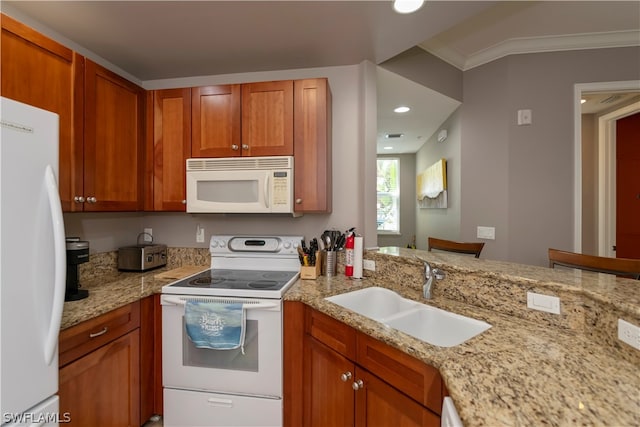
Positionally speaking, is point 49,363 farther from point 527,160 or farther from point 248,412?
point 527,160

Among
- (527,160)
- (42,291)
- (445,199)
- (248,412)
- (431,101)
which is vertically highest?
(431,101)

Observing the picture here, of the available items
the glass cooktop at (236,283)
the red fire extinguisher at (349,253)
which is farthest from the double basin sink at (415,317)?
the glass cooktop at (236,283)

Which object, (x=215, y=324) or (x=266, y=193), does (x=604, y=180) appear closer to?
(x=266, y=193)

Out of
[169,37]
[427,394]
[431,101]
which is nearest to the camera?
[427,394]

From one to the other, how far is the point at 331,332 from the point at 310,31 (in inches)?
67.2

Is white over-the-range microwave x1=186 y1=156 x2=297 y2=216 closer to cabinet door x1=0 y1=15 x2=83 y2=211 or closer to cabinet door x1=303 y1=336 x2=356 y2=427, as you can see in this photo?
cabinet door x1=0 y1=15 x2=83 y2=211

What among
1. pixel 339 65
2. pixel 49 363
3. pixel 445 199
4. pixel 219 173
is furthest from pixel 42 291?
pixel 445 199

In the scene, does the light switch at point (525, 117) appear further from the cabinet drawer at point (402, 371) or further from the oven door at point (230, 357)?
the oven door at point (230, 357)

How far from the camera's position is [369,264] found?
6.41ft

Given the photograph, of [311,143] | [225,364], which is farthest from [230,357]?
[311,143]

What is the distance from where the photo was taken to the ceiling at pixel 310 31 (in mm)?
1518

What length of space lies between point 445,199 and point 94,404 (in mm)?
3379

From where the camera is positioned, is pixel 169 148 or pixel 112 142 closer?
pixel 112 142

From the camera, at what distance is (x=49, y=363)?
1.00 metres
